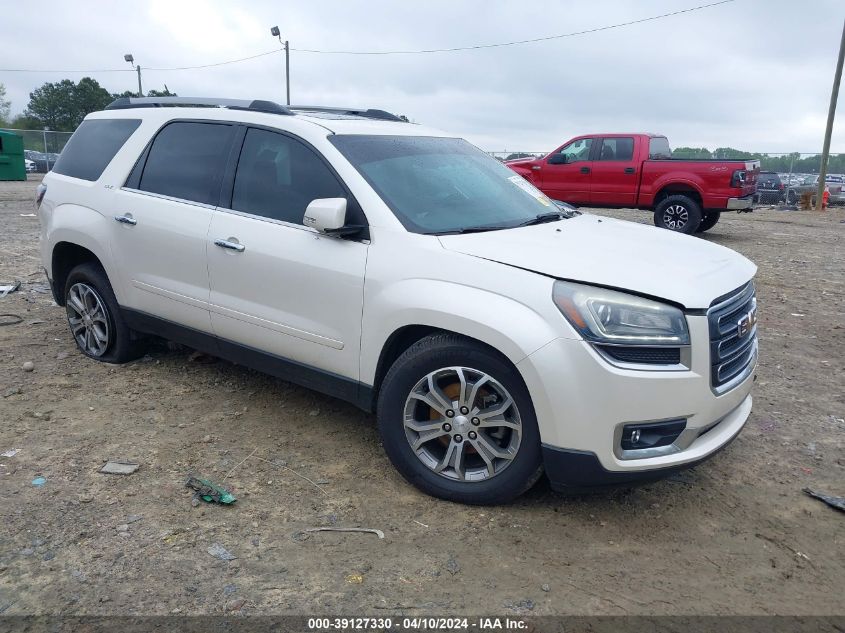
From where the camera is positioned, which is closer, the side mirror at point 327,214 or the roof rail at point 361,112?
the side mirror at point 327,214

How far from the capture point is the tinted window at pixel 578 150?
46.2ft

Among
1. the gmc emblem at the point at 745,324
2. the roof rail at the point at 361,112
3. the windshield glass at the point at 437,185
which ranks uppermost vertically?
the roof rail at the point at 361,112

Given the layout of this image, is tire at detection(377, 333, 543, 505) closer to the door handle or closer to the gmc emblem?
the gmc emblem

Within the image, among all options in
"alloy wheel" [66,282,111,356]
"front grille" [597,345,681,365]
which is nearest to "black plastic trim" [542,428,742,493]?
"front grille" [597,345,681,365]

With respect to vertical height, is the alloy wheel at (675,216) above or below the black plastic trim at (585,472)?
above

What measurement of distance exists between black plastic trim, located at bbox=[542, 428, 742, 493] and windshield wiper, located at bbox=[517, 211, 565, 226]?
1.42 m

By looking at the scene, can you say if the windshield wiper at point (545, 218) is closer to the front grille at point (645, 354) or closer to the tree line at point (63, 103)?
the front grille at point (645, 354)

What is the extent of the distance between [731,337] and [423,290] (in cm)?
141

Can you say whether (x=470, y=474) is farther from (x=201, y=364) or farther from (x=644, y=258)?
(x=201, y=364)

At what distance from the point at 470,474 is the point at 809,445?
7.15 feet

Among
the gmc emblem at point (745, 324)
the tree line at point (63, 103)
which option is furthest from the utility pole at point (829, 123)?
the tree line at point (63, 103)

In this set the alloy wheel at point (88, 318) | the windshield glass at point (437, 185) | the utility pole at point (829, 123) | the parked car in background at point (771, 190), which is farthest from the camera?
the parked car in background at point (771, 190)

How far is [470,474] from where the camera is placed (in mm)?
3314

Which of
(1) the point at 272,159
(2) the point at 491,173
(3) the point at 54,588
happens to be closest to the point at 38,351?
(1) the point at 272,159
